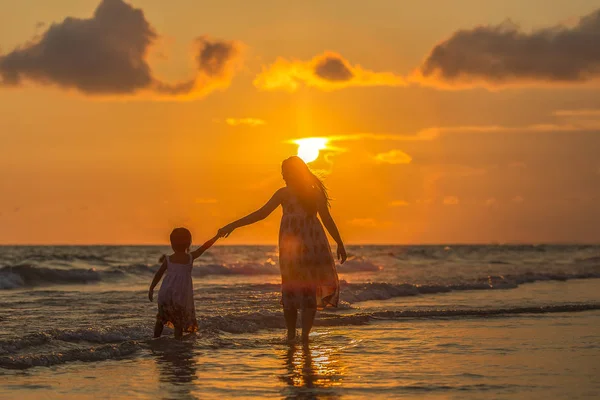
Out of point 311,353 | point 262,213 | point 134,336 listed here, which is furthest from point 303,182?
point 134,336

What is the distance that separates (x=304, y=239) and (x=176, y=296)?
1666 mm

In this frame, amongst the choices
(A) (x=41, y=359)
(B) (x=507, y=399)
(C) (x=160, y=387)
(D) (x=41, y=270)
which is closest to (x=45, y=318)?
(A) (x=41, y=359)

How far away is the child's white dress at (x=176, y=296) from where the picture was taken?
10.1m

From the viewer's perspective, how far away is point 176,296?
33.2ft

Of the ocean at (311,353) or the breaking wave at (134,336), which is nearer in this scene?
the ocean at (311,353)

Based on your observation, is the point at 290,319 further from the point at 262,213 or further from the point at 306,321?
the point at 262,213

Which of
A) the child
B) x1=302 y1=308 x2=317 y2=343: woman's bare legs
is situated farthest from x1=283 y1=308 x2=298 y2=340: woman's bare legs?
the child

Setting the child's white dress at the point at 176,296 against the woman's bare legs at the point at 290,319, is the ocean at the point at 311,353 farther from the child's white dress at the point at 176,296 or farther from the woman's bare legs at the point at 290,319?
the child's white dress at the point at 176,296

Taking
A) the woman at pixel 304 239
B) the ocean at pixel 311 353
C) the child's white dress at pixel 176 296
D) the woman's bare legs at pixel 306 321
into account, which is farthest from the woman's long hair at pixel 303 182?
the ocean at pixel 311 353

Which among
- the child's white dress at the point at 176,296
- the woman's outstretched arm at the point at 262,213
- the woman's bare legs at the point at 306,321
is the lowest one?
the woman's bare legs at the point at 306,321

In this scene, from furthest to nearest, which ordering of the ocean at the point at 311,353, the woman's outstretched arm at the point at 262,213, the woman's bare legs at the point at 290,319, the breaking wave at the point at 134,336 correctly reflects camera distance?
the woman's bare legs at the point at 290,319 → the woman's outstretched arm at the point at 262,213 → the breaking wave at the point at 134,336 → the ocean at the point at 311,353

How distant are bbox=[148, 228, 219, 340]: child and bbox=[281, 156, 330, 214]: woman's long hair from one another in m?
1.23

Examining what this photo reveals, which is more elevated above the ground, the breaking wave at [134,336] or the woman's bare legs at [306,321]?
the woman's bare legs at [306,321]

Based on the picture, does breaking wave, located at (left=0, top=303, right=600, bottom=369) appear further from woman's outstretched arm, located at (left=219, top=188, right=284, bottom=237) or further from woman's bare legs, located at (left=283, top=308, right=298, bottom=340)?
woman's outstretched arm, located at (left=219, top=188, right=284, bottom=237)
